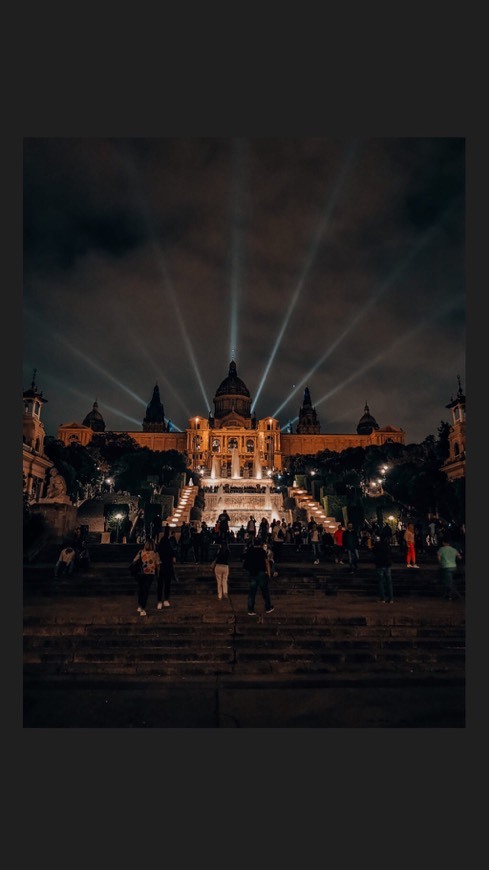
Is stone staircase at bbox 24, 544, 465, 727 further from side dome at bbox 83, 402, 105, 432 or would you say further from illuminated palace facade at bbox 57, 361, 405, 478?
side dome at bbox 83, 402, 105, 432

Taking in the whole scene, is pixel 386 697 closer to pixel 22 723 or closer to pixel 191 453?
pixel 22 723

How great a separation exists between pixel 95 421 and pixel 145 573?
114858mm

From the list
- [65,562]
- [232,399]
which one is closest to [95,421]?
[232,399]

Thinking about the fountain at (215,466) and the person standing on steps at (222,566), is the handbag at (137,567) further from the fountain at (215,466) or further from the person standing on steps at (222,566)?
the fountain at (215,466)

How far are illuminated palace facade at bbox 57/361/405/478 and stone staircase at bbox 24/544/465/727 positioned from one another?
284ft

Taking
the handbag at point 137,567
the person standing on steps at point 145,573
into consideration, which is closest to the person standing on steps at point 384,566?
the person standing on steps at point 145,573

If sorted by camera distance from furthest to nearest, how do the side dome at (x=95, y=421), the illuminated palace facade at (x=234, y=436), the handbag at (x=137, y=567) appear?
1. the side dome at (x=95, y=421)
2. the illuminated palace facade at (x=234, y=436)
3. the handbag at (x=137, y=567)

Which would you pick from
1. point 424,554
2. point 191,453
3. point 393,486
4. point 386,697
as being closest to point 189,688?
point 386,697

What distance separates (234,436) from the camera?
11062cm

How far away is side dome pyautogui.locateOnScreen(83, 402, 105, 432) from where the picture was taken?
11862 cm

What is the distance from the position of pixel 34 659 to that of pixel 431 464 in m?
49.7

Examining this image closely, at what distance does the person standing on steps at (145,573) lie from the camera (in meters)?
9.47

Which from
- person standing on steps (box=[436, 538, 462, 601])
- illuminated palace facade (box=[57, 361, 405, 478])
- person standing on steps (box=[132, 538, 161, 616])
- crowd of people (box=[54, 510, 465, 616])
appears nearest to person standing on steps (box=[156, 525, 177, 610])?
crowd of people (box=[54, 510, 465, 616])

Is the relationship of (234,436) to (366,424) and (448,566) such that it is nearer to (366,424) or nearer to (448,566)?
(366,424)
